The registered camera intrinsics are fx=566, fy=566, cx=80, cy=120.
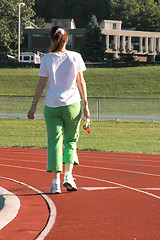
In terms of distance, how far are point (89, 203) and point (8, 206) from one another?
1016mm

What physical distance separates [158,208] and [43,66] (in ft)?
7.50

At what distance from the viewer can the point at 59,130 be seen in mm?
7273

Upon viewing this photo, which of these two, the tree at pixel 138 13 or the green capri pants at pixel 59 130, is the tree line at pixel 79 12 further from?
the green capri pants at pixel 59 130

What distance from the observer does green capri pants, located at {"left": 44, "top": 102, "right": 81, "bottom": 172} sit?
285 inches

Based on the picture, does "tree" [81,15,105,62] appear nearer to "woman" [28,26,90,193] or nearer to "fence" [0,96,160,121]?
"fence" [0,96,160,121]

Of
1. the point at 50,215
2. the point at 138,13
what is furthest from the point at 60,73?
the point at 138,13

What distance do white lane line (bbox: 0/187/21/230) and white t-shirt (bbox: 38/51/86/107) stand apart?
4.10 feet

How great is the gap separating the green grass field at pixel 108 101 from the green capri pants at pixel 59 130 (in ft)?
25.7

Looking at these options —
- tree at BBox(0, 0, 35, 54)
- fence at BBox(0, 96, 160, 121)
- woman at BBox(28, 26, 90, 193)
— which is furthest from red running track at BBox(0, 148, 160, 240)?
tree at BBox(0, 0, 35, 54)

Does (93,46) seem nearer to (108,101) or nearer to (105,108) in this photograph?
(105,108)

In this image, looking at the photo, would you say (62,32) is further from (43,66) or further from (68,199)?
(68,199)

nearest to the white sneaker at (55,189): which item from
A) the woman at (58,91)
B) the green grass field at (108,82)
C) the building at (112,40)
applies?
the woman at (58,91)

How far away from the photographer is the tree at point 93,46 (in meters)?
84.6

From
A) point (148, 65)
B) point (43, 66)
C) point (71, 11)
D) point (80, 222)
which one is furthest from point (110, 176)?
point (71, 11)
